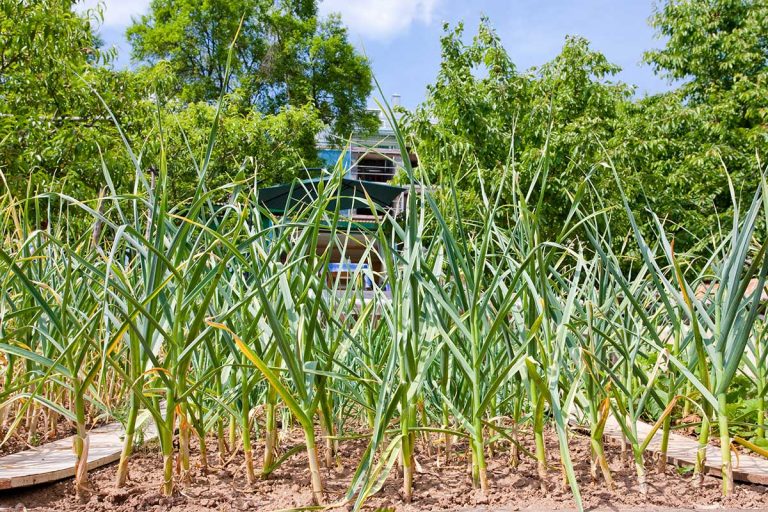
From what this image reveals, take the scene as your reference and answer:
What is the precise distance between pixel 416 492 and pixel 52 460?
961 millimetres

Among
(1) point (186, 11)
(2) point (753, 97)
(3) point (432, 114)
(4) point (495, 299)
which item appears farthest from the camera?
(1) point (186, 11)

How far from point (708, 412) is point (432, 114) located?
7.71m

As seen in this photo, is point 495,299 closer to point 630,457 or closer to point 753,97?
point 630,457

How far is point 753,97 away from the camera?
11.4 m

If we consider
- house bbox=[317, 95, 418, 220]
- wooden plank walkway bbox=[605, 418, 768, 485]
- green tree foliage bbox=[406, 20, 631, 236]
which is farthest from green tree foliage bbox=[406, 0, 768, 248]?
wooden plank walkway bbox=[605, 418, 768, 485]

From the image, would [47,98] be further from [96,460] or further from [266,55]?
[266,55]

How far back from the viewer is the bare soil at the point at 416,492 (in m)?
1.27

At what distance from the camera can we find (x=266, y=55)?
22.3 meters

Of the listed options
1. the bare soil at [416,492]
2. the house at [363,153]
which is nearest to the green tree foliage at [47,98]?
the house at [363,153]

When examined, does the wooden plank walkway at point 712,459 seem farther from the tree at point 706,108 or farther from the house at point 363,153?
the tree at point 706,108

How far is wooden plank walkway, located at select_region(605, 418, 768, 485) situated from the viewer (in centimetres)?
150

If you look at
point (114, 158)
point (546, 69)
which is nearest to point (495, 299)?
point (114, 158)

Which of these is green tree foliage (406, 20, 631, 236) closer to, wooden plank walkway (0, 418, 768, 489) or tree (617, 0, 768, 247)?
tree (617, 0, 768, 247)

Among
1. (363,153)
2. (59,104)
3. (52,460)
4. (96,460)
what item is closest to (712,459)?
(363,153)
